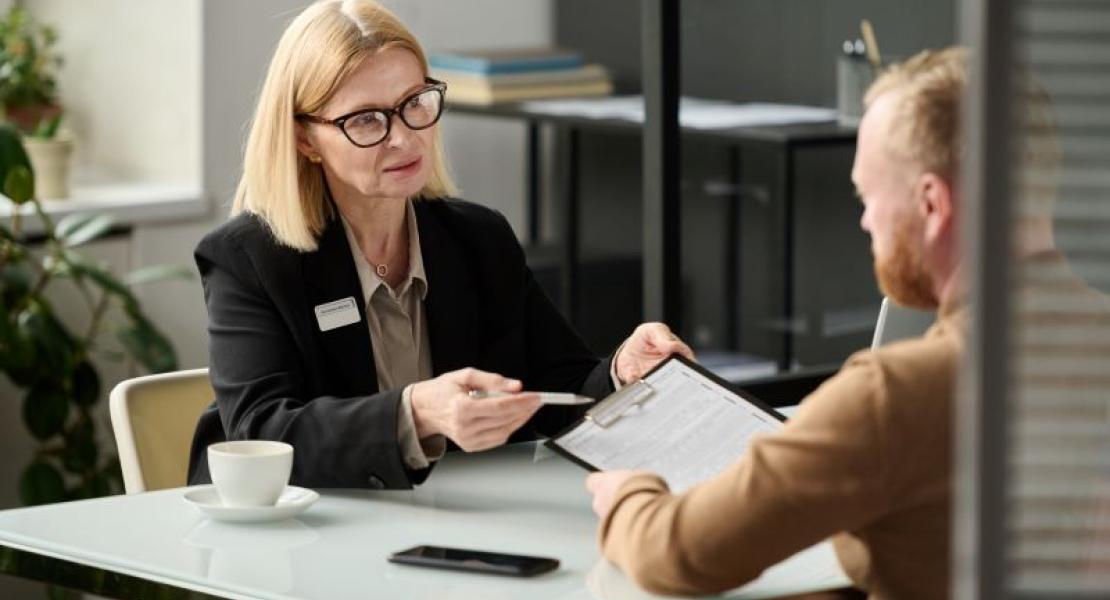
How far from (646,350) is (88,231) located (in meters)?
1.94

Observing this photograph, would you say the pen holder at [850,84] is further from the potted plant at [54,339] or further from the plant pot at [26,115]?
the plant pot at [26,115]

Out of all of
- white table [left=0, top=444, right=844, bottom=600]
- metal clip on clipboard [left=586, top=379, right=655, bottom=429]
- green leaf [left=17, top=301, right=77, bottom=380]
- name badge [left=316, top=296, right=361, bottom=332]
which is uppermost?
name badge [left=316, top=296, right=361, bottom=332]

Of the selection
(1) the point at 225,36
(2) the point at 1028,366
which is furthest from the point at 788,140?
(2) the point at 1028,366

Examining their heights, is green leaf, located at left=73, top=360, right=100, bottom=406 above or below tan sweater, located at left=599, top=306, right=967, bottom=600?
below

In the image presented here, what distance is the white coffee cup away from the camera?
1895 millimetres

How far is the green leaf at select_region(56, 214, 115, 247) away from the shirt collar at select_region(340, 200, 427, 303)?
157 centimetres

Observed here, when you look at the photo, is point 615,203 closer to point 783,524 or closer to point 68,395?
point 68,395

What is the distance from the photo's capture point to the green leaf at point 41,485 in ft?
12.5

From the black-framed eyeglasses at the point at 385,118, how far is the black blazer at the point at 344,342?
13 cm

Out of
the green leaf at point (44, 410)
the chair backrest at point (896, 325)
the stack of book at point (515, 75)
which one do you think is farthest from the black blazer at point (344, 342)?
the stack of book at point (515, 75)

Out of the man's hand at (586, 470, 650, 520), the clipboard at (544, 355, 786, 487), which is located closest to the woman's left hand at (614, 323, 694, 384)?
the clipboard at (544, 355, 786, 487)

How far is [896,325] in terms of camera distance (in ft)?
6.99

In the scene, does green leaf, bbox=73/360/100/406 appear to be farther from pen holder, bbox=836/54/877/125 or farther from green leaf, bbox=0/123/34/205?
pen holder, bbox=836/54/877/125

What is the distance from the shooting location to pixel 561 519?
1.96 meters
